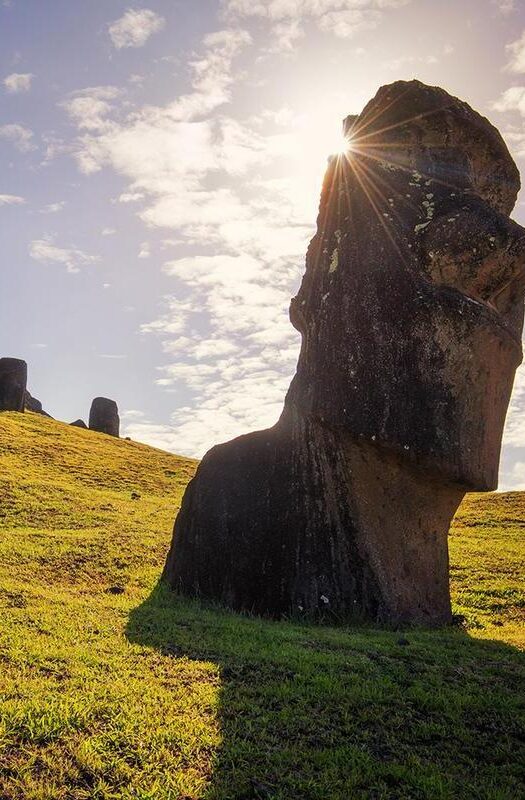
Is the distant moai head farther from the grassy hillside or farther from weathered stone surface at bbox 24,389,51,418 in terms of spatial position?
weathered stone surface at bbox 24,389,51,418

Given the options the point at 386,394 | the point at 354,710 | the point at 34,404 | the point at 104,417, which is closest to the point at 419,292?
the point at 386,394

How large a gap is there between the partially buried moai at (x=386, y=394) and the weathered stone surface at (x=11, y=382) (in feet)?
122

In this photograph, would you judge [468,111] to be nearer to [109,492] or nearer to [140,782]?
[140,782]

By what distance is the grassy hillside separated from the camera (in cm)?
417

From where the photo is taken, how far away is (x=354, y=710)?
544cm

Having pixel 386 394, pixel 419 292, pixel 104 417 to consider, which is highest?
pixel 104 417

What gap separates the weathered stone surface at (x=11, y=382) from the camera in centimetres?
4469

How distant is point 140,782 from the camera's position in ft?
13.3

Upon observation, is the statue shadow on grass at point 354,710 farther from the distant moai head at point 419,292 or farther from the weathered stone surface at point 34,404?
the weathered stone surface at point 34,404

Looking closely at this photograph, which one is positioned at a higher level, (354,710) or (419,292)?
(419,292)

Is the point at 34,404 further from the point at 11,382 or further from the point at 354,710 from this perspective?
the point at 354,710

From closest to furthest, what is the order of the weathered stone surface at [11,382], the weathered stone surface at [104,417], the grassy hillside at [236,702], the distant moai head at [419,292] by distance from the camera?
the grassy hillside at [236,702]
the distant moai head at [419,292]
the weathered stone surface at [11,382]
the weathered stone surface at [104,417]

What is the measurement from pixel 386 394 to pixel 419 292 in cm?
157

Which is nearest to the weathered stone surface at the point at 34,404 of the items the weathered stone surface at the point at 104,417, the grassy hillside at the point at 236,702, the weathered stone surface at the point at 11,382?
the weathered stone surface at the point at 104,417
